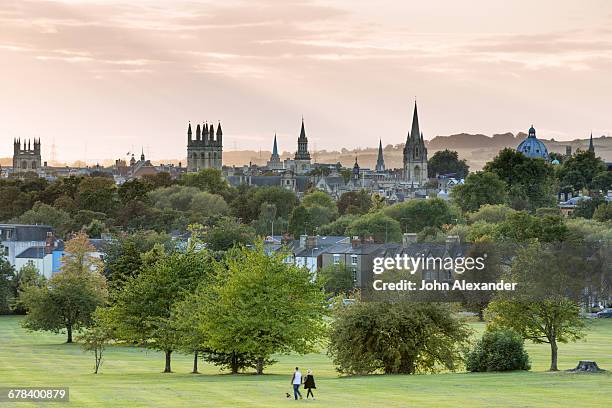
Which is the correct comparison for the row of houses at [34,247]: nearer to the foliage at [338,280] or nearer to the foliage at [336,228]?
the foliage at [338,280]

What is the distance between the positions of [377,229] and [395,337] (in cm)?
10399

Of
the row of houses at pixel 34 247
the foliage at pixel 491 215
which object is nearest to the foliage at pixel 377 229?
the foliage at pixel 491 215

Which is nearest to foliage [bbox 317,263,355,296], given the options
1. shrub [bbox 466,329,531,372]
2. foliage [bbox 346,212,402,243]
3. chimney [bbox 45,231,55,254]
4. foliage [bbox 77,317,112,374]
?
chimney [bbox 45,231,55,254]

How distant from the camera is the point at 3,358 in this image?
81.6 meters

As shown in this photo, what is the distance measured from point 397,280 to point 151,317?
13117 millimetres

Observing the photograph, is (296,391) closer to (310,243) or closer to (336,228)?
(310,243)

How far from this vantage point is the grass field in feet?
173

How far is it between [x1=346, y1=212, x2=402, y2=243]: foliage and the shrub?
96.2 meters

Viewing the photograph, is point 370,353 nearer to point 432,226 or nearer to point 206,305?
point 206,305

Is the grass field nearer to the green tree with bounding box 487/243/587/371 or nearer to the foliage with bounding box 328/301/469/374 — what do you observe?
the green tree with bounding box 487/243/587/371

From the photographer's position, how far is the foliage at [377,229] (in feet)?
549

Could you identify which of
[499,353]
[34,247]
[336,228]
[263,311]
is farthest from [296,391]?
[336,228]

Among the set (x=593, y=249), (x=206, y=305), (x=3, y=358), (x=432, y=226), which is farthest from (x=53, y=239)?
(x=206, y=305)

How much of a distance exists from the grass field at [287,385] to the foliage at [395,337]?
1.95 meters
